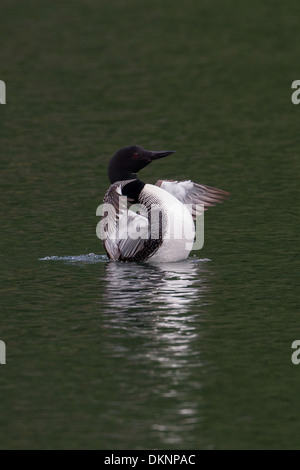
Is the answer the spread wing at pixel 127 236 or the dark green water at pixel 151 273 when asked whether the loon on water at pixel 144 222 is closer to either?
the spread wing at pixel 127 236

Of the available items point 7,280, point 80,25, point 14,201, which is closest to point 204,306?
point 7,280

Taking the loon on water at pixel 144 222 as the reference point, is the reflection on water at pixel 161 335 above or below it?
below

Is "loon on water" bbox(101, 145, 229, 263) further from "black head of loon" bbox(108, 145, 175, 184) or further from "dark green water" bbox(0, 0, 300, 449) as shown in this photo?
"dark green water" bbox(0, 0, 300, 449)

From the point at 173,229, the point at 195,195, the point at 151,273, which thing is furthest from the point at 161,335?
the point at 195,195

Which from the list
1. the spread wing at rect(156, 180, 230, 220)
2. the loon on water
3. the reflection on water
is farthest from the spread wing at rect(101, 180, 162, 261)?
the spread wing at rect(156, 180, 230, 220)

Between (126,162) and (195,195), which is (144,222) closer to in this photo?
(126,162)

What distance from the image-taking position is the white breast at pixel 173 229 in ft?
53.5

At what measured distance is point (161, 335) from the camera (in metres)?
13.0

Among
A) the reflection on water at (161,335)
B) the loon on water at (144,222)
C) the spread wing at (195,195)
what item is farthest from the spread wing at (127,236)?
the spread wing at (195,195)

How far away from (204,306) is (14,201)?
25.6ft

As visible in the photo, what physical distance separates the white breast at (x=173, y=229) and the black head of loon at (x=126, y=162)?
327 mm

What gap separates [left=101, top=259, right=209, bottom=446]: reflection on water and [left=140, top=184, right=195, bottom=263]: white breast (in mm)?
148

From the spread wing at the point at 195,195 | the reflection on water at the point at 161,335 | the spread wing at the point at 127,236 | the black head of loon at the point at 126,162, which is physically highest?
the black head of loon at the point at 126,162
